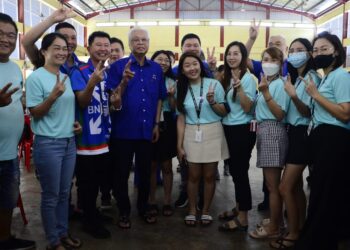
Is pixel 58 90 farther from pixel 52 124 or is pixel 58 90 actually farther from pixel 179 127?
pixel 179 127

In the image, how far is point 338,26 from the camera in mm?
15039

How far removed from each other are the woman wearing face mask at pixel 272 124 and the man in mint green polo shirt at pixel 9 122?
5.76 ft

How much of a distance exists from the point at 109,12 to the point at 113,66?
658 inches

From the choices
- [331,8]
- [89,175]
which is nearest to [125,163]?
[89,175]

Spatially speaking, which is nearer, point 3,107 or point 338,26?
point 3,107

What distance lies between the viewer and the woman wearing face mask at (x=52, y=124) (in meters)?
2.22

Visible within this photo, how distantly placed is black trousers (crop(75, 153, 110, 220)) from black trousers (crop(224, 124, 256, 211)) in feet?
3.49

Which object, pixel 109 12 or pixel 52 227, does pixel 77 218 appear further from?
pixel 109 12

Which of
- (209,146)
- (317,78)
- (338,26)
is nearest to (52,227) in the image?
(209,146)

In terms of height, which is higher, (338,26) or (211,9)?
(211,9)

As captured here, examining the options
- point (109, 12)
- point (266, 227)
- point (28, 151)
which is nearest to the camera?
point (266, 227)

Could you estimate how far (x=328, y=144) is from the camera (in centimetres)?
211

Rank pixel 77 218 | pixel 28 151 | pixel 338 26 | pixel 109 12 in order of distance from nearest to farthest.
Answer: pixel 77 218, pixel 28 151, pixel 338 26, pixel 109 12

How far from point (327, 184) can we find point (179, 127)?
1361mm
